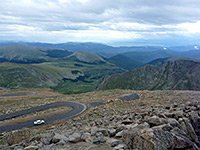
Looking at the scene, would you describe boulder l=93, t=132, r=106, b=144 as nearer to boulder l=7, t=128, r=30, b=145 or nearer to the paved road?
boulder l=7, t=128, r=30, b=145

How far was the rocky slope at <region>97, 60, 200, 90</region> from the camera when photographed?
108 m

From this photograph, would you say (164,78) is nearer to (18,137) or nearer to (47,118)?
(47,118)

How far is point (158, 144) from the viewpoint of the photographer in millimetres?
11750

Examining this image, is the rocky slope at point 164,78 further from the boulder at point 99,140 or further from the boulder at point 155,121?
the boulder at point 99,140

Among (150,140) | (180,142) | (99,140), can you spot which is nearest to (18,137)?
(99,140)

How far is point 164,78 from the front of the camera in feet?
401

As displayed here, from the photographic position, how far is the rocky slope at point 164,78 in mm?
107500

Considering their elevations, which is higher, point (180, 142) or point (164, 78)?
point (180, 142)

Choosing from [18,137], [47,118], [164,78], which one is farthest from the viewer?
[164,78]

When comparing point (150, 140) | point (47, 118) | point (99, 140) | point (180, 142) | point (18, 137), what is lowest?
point (47, 118)

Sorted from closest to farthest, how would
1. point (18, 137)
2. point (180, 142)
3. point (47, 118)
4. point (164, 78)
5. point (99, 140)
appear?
point (180, 142) < point (99, 140) < point (18, 137) < point (47, 118) < point (164, 78)

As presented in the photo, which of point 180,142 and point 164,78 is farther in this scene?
point 164,78

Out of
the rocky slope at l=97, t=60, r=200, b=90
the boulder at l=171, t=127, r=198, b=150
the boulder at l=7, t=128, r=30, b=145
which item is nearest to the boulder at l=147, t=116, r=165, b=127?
the boulder at l=171, t=127, r=198, b=150

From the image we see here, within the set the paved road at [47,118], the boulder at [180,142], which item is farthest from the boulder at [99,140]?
the paved road at [47,118]
